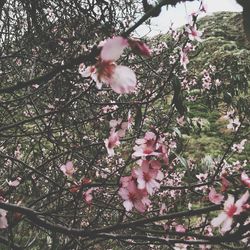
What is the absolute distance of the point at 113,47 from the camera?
86 centimetres

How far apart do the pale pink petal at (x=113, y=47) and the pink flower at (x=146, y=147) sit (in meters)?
0.65

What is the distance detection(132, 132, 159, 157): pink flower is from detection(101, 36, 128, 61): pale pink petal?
0.65m

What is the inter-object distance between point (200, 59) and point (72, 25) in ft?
28.5

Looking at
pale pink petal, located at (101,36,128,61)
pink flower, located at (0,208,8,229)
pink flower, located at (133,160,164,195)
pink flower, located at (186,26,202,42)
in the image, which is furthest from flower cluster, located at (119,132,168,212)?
pink flower, located at (186,26,202,42)

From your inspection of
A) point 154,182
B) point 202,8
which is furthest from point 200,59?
point 154,182

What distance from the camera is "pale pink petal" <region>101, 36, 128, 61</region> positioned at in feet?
2.78

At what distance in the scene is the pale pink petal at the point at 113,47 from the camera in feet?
2.78

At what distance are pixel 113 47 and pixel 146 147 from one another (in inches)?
29.1

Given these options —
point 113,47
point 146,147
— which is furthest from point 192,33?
point 113,47

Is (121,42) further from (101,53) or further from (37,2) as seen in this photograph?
(37,2)

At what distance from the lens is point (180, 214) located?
103 centimetres

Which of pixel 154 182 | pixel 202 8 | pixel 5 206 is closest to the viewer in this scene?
pixel 5 206

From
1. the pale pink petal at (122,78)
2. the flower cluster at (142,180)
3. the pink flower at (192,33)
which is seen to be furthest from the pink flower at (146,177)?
the pink flower at (192,33)

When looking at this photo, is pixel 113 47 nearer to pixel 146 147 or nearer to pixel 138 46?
Answer: pixel 138 46
